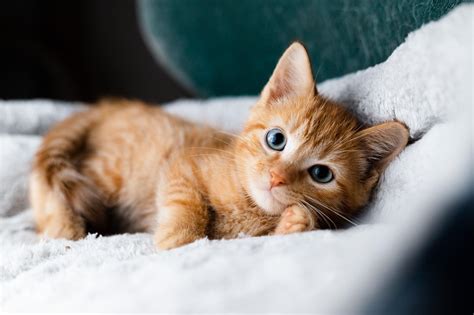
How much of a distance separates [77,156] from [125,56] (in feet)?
6.01

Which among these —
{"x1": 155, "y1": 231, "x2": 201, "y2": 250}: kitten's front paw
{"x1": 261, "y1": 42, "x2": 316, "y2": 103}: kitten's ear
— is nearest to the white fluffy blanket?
{"x1": 155, "y1": 231, "x2": 201, "y2": 250}: kitten's front paw

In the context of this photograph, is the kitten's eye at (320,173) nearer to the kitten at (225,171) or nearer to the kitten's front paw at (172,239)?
the kitten at (225,171)

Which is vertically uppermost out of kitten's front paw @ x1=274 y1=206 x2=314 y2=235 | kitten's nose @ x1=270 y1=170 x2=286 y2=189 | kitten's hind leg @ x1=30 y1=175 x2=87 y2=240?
kitten's nose @ x1=270 y1=170 x2=286 y2=189

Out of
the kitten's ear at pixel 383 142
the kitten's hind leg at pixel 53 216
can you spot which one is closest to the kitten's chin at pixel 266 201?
the kitten's ear at pixel 383 142

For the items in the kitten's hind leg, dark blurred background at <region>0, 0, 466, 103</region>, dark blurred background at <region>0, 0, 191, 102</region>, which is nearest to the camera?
the kitten's hind leg

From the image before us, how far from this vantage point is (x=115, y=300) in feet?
2.57

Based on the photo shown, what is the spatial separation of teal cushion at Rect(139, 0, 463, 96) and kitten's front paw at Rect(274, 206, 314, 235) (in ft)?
1.74

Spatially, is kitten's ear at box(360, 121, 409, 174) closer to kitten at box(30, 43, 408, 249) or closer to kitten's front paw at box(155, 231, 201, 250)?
kitten at box(30, 43, 408, 249)

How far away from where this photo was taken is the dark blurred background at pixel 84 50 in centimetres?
299

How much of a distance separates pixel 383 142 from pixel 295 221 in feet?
0.97

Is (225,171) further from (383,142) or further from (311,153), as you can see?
(383,142)

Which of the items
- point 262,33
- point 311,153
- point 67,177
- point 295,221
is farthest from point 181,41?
point 295,221

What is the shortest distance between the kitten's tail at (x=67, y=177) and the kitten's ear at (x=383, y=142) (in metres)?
0.79

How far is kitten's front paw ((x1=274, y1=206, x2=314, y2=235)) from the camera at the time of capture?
3.55ft
